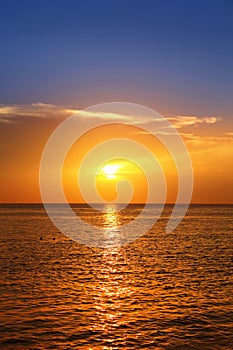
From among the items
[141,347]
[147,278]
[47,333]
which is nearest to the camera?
[141,347]

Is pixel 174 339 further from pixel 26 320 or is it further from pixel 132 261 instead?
pixel 132 261

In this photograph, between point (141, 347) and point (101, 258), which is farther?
point (101, 258)

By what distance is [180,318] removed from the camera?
24547mm

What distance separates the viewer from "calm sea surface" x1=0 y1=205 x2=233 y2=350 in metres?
21.0

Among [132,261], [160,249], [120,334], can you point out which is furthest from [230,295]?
[160,249]

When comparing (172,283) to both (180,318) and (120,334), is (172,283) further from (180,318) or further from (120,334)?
(120,334)

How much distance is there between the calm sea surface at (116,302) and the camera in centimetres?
2105

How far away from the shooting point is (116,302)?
92.2ft

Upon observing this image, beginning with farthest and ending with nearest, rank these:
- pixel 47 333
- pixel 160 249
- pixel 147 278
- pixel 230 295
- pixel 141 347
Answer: pixel 160 249 < pixel 147 278 < pixel 230 295 < pixel 47 333 < pixel 141 347

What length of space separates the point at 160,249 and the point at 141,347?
41.1m

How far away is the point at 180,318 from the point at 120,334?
15.1ft

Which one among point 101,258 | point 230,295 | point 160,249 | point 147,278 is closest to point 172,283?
point 147,278

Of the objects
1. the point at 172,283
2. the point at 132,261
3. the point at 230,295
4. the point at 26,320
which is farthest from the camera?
the point at 132,261

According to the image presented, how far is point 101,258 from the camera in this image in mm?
51125
